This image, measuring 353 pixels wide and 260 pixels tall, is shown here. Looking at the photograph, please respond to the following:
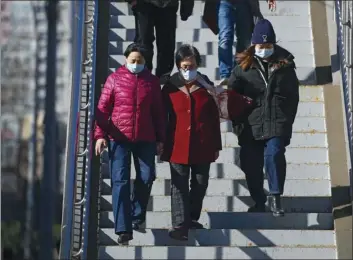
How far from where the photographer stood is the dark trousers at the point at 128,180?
763cm

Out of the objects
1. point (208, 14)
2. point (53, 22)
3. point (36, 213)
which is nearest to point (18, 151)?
point (36, 213)

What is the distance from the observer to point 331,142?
8.91m

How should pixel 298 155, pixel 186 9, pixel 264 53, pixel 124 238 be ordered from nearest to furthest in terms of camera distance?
pixel 124 238 < pixel 264 53 < pixel 298 155 < pixel 186 9

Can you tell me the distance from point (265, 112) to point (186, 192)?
0.85 metres

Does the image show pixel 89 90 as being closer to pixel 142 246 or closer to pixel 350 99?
pixel 142 246

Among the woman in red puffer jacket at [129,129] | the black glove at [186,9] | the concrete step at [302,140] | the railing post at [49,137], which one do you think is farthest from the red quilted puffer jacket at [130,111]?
the railing post at [49,137]

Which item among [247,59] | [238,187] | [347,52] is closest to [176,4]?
[247,59]

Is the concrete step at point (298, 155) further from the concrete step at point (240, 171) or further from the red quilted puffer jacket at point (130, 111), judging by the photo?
the red quilted puffer jacket at point (130, 111)

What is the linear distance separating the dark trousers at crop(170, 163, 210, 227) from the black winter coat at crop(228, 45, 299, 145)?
0.48m

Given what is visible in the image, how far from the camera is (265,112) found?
7.96 metres

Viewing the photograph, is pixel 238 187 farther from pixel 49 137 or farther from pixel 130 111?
pixel 49 137

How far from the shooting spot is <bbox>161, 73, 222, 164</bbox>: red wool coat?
777 centimetres

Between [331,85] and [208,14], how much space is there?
1.32m

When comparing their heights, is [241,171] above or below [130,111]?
below
